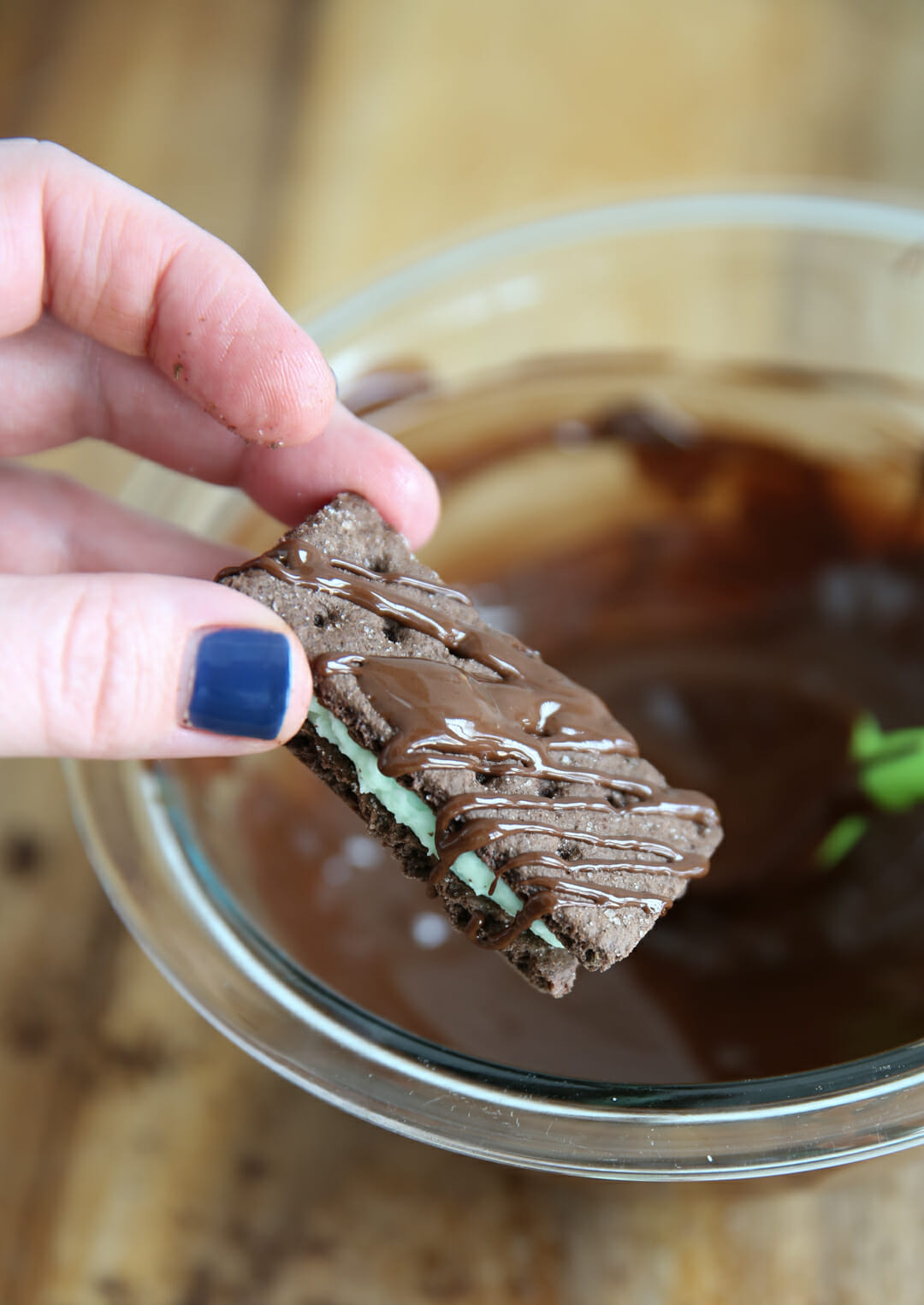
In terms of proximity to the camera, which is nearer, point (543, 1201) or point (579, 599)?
point (543, 1201)

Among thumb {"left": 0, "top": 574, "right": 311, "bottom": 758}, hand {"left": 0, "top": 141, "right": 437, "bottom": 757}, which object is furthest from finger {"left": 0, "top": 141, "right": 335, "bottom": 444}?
thumb {"left": 0, "top": 574, "right": 311, "bottom": 758}

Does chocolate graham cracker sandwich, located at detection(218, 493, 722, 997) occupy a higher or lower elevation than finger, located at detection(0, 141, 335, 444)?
lower

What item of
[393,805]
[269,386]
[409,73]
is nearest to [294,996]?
[393,805]

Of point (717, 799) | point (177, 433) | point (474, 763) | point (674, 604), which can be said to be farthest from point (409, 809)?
point (674, 604)

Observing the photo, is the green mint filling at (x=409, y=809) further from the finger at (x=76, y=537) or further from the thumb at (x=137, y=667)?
the finger at (x=76, y=537)

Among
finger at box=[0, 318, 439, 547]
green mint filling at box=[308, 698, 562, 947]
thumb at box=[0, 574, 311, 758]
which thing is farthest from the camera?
finger at box=[0, 318, 439, 547]

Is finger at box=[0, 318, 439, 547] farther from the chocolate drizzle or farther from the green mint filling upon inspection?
the green mint filling

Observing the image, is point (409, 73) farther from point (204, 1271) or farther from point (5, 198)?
point (204, 1271)

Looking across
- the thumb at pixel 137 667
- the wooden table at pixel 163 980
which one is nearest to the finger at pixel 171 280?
the thumb at pixel 137 667
